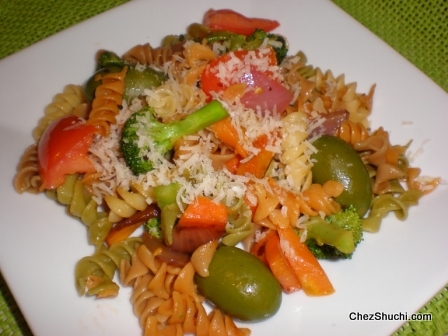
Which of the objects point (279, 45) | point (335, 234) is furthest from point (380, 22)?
point (335, 234)

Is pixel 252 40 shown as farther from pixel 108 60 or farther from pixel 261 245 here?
pixel 261 245

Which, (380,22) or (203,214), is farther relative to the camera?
(380,22)

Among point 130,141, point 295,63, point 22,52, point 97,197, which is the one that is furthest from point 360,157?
point 22,52

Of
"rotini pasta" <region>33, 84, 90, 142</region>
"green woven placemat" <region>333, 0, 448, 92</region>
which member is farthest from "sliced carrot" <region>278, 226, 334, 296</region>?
"green woven placemat" <region>333, 0, 448, 92</region>

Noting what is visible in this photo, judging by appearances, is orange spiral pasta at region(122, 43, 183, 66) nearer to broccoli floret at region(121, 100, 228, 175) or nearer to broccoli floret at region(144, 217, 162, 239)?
broccoli floret at region(121, 100, 228, 175)

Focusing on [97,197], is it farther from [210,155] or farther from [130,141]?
[210,155]

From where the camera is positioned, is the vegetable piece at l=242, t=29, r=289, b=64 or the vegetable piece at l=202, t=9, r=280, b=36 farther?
the vegetable piece at l=202, t=9, r=280, b=36

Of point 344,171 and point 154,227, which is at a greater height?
point 344,171
